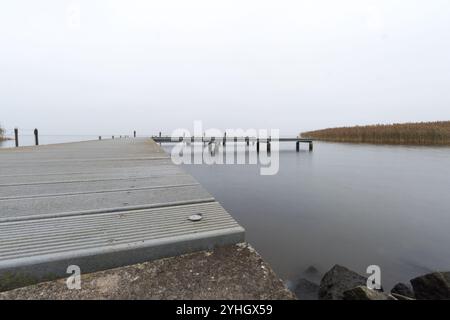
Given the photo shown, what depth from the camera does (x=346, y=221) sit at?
3.77 meters

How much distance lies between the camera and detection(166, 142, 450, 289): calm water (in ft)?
8.87

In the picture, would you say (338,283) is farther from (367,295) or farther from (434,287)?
(367,295)

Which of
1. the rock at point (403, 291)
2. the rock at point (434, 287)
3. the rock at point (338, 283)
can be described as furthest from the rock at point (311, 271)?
the rock at point (434, 287)

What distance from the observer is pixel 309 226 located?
3.62 m

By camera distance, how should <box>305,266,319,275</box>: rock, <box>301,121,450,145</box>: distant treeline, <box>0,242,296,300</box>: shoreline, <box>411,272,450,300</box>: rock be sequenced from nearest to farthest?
1. <box>0,242,296,300</box>: shoreline
2. <box>411,272,450,300</box>: rock
3. <box>305,266,319,275</box>: rock
4. <box>301,121,450,145</box>: distant treeline

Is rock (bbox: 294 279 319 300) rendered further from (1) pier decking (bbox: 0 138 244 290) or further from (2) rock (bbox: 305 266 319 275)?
(1) pier decking (bbox: 0 138 244 290)

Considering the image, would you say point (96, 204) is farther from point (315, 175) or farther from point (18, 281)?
point (315, 175)

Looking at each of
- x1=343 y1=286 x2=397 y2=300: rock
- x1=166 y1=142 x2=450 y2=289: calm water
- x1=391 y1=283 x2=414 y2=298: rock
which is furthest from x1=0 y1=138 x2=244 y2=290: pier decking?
x1=391 y1=283 x2=414 y2=298: rock

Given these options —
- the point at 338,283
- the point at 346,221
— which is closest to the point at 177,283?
the point at 338,283

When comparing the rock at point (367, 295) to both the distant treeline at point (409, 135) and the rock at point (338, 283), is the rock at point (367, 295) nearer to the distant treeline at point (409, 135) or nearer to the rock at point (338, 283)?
the rock at point (338, 283)

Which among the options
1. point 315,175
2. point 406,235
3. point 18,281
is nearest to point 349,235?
point 406,235

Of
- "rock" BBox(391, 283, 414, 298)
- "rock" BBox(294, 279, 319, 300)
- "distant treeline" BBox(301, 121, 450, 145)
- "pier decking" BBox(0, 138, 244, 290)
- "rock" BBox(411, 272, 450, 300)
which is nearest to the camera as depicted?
"pier decking" BBox(0, 138, 244, 290)

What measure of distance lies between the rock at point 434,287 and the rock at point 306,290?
2.75ft

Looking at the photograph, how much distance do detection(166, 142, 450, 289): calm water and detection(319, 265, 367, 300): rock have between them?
50 centimetres
